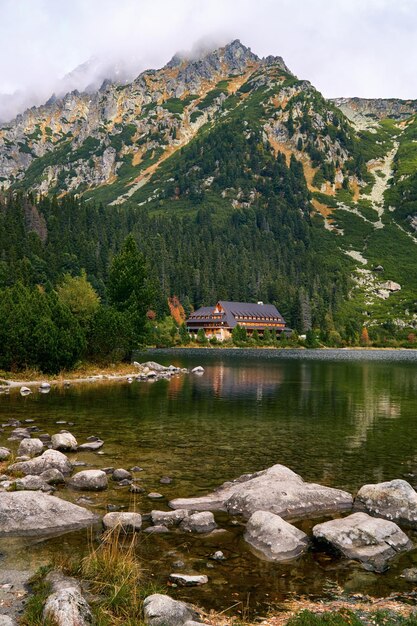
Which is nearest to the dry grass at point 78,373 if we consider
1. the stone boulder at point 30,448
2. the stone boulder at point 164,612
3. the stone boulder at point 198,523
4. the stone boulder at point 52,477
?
the stone boulder at point 30,448

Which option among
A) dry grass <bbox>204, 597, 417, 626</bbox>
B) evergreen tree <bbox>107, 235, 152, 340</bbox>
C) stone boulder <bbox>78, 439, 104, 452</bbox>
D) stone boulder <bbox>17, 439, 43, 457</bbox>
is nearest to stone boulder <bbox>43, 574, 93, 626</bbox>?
dry grass <bbox>204, 597, 417, 626</bbox>

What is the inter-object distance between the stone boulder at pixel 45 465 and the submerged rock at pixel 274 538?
10.3m

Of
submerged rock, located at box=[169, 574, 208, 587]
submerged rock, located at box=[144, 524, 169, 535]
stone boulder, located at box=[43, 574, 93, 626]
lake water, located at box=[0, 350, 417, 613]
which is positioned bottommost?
lake water, located at box=[0, 350, 417, 613]

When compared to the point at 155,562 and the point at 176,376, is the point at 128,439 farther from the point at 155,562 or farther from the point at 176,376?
the point at 176,376

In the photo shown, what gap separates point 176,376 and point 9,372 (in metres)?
26.2

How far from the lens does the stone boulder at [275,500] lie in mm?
18609

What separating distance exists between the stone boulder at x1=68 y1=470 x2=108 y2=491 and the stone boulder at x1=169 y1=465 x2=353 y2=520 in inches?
140

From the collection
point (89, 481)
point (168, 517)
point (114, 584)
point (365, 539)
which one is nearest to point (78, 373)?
point (89, 481)

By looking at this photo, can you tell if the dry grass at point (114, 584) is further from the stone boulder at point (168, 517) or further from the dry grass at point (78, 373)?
the dry grass at point (78, 373)

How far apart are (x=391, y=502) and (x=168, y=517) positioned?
823cm

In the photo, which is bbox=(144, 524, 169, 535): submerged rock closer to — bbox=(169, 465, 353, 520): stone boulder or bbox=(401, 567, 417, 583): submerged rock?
bbox=(169, 465, 353, 520): stone boulder

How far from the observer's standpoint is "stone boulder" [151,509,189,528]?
17142mm

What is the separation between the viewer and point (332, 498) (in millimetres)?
19656

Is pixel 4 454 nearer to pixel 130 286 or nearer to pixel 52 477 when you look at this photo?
pixel 52 477
